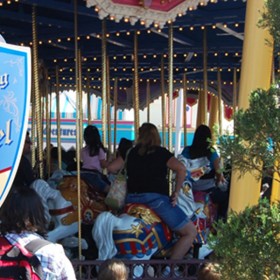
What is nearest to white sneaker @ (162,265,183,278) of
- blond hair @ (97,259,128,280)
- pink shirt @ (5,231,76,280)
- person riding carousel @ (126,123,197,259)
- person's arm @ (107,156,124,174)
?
person riding carousel @ (126,123,197,259)

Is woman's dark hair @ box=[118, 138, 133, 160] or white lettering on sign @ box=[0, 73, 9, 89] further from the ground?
white lettering on sign @ box=[0, 73, 9, 89]

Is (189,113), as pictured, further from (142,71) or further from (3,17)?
(3,17)

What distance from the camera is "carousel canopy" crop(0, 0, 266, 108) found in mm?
5695

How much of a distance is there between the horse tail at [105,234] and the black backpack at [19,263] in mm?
2912

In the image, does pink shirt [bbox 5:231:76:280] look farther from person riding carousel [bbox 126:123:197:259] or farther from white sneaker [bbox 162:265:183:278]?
white sneaker [bbox 162:265:183:278]

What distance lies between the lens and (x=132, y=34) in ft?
32.7

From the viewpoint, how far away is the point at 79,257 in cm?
622

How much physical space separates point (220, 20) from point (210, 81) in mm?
6079

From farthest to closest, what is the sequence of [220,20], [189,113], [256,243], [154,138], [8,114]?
[189,113], [220,20], [154,138], [8,114], [256,243]

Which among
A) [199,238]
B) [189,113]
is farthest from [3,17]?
[189,113]

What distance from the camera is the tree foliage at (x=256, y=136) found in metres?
2.68

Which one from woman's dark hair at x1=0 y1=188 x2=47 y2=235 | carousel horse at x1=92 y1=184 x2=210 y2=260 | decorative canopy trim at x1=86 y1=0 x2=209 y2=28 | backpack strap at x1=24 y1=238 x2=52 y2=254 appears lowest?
carousel horse at x1=92 y1=184 x2=210 y2=260

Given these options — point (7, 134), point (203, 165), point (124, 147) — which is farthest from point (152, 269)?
point (7, 134)

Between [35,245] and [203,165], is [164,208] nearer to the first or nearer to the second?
[203,165]
